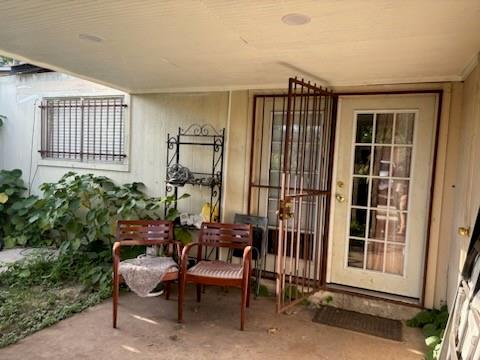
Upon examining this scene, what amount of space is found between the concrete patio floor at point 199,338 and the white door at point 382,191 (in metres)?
0.54

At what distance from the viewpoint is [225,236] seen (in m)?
3.28

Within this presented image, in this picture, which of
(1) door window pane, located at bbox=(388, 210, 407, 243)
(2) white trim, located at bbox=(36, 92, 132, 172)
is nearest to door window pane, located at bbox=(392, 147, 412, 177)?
(1) door window pane, located at bbox=(388, 210, 407, 243)

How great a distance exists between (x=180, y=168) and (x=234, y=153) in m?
0.62

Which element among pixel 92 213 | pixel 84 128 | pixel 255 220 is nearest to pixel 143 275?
pixel 255 220

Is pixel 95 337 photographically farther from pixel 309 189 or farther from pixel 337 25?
pixel 337 25

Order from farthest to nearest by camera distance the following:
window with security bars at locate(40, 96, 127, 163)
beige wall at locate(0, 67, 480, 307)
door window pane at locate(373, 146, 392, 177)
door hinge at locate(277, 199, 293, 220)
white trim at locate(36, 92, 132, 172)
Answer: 1. window with security bars at locate(40, 96, 127, 163)
2. white trim at locate(36, 92, 132, 172)
3. door window pane at locate(373, 146, 392, 177)
4. door hinge at locate(277, 199, 293, 220)
5. beige wall at locate(0, 67, 480, 307)

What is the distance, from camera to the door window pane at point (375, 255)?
3.25 metres

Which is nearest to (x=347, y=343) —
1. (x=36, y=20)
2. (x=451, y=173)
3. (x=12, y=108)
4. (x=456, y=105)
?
(x=451, y=173)

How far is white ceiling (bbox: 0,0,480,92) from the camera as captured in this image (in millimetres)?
1814

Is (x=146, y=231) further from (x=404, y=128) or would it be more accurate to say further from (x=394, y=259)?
(x=404, y=128)

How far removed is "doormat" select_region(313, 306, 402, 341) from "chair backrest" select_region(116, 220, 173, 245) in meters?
1.54

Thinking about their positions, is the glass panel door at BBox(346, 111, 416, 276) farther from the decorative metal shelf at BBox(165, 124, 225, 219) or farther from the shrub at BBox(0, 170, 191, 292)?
the shrub at BBox(0, 170, 191, 292)

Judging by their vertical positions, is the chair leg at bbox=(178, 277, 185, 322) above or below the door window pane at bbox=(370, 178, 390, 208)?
below

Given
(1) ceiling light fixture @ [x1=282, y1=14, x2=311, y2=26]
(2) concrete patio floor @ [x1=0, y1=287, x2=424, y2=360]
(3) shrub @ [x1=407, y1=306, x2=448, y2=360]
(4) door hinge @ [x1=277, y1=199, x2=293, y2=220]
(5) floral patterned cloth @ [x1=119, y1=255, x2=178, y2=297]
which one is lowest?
(2) concrete patio floor @ [x1=0, y1=287, x2=424, y2=360]
